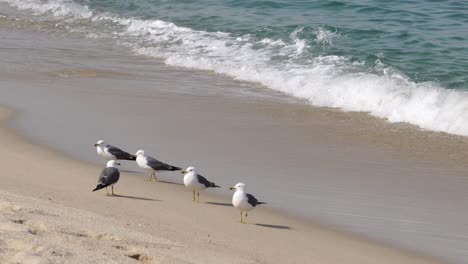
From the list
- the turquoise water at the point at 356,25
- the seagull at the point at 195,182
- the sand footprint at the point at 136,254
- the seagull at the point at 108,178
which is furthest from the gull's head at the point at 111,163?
the turquoise water at the point at 356,25

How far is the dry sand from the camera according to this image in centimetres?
585

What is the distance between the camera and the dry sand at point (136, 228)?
585 cm

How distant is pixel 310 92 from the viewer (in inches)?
539

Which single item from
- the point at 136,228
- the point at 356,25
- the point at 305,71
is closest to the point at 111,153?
the point at 136,228

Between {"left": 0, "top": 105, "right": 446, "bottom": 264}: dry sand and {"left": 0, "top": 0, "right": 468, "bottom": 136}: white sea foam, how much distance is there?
4.76m

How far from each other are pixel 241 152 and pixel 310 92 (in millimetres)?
4036

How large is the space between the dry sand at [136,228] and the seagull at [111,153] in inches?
9.1

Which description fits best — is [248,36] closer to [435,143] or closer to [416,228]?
[435,143]

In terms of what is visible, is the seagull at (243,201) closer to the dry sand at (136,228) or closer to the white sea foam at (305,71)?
the dry sand at (136,228)

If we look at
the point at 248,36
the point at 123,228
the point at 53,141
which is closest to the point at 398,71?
the point at 248,36

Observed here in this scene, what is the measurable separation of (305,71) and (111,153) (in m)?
6.63

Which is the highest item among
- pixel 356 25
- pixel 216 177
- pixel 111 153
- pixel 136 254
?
pixel 356 25

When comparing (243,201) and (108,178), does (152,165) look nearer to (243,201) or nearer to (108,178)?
(108,178)

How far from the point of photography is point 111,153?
9.11m
